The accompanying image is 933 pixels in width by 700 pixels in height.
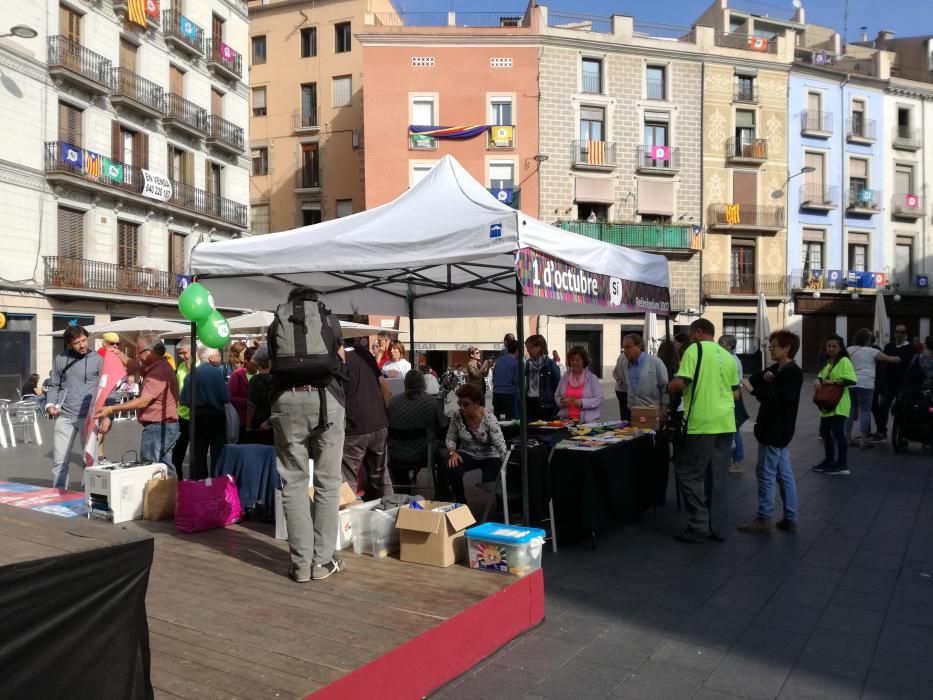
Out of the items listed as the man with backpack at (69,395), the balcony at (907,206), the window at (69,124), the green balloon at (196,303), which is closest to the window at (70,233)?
the window at (69,124)

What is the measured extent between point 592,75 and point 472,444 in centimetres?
2836

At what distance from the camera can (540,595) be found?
408 cm

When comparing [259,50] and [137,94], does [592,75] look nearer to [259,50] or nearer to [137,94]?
[259,50]

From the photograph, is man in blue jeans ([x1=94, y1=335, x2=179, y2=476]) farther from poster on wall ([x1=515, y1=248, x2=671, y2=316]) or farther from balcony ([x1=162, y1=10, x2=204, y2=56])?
balcony ([x1=162, y1=10, x2=204, y2=56])

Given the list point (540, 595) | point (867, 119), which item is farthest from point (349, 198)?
point (540, 595)

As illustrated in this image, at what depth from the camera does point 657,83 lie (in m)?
31.7

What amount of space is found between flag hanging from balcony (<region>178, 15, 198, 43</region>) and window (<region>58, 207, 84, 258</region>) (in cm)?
855

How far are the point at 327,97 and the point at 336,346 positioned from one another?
3383 cm

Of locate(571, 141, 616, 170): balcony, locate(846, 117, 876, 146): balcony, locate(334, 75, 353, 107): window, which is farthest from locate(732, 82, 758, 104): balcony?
locate(334, 75, 353, 107): window

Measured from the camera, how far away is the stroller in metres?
9.91

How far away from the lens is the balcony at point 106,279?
2309 centimetres

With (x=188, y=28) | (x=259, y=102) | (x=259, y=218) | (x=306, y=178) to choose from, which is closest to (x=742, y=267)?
(x=306, y=178)

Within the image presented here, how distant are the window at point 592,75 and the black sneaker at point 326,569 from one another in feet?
97.9

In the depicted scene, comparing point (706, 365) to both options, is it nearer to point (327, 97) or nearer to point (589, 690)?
point (589, 690)
